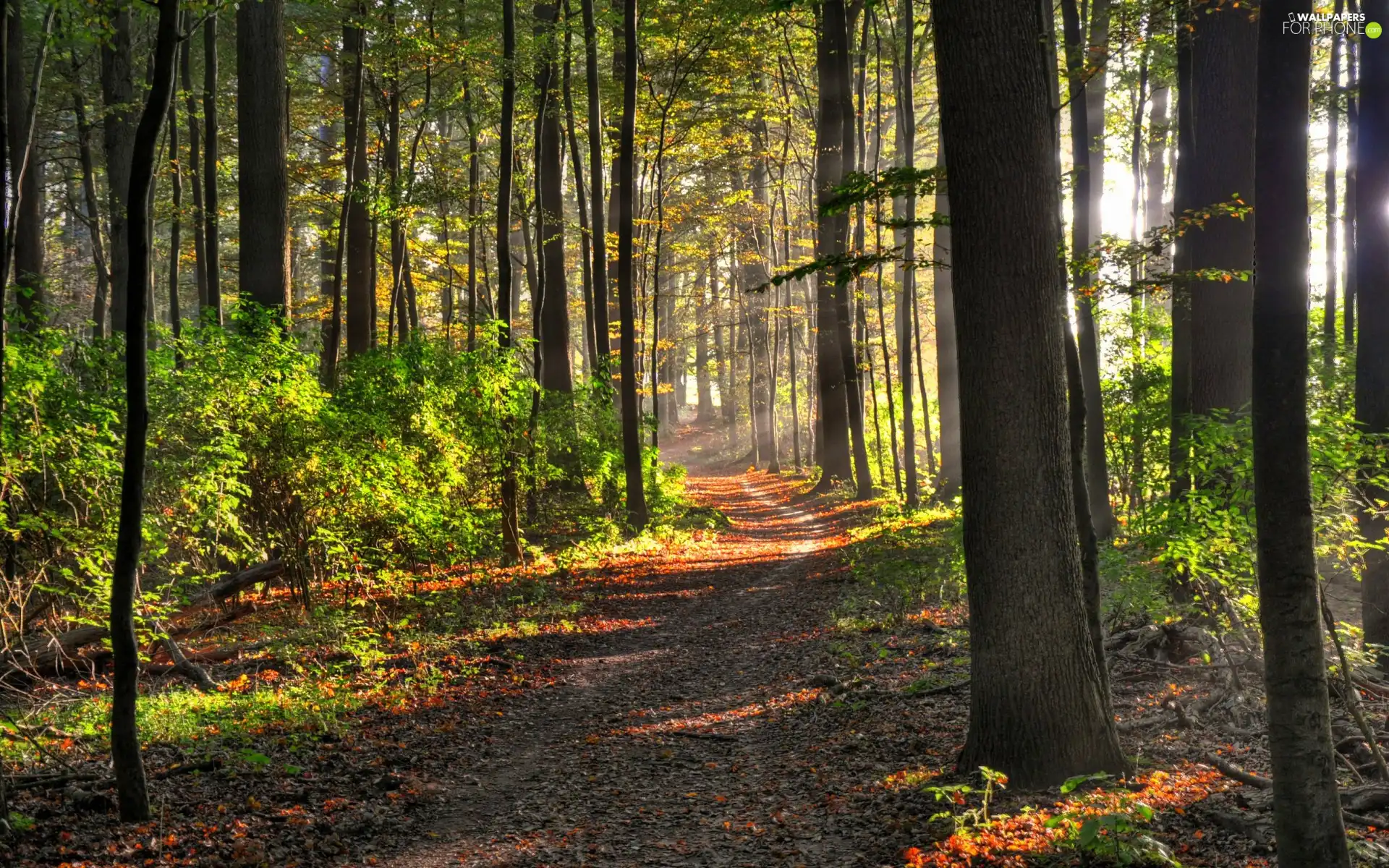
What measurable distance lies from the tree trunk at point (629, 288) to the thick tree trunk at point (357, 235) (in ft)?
16.0

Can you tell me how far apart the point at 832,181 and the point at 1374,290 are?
12.9m

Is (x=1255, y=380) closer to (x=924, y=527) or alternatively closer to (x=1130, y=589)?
(x=1130, y=589)

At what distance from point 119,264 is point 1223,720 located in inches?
710

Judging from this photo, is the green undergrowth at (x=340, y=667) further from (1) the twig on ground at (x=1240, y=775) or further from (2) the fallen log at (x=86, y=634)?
(1) the twig on ground at (x=1240, y=775)

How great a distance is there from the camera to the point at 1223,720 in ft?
19.2

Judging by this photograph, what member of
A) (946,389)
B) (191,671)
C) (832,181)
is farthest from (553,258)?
(191,671)

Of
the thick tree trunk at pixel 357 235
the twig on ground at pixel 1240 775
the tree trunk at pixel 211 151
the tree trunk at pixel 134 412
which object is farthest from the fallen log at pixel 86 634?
the thick tree trunk at pixel 357 235

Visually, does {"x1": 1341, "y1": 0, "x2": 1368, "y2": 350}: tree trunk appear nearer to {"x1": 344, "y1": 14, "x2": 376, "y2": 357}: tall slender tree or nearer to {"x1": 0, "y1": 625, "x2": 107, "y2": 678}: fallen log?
{"x1": 0, "y1": 625, "x2": 107, "y2": 678}: fallen log

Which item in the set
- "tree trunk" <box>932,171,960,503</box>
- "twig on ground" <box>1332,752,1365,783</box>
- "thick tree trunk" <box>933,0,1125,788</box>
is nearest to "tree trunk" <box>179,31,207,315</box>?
"tree trunk" <box>932,171,960,503</box>

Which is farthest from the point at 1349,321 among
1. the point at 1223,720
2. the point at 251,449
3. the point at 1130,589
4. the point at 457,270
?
the point at 457,270

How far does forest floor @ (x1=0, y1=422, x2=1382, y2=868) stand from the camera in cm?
443

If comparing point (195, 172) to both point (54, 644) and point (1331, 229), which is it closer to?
point (54, 644)
